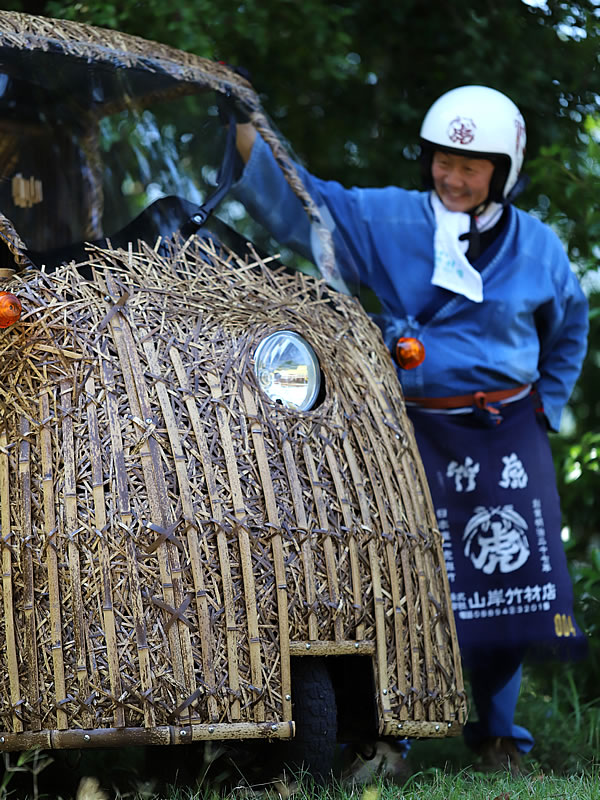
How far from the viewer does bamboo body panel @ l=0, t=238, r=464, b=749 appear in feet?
8.53

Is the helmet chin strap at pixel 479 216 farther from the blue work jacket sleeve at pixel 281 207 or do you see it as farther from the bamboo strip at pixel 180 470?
the bamboo strip at pixel 180 470

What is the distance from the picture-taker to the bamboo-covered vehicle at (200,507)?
2.61 metres

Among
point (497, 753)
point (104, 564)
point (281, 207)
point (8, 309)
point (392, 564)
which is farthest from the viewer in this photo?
point (497, 753)

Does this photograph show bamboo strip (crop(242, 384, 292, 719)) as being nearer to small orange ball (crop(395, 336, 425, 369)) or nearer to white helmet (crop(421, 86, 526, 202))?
small orange ball (crop(395, 336, 425, 369))

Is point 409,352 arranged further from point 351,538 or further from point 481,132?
point 481,132

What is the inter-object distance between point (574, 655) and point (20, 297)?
2.42 metres

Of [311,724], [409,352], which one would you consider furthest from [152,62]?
[311,724]

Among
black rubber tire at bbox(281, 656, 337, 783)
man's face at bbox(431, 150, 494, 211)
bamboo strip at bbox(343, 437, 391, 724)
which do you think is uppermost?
man's face at bbox(431, 150, 494, 211)

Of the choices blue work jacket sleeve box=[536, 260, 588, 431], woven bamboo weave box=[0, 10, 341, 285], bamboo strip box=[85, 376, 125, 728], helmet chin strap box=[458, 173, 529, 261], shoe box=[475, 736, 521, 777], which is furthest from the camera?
blue work jacket sleeve box=[536, 260, 588, 431]

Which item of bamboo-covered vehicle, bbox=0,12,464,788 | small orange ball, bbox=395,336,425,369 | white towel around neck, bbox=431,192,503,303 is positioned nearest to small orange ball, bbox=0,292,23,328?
bamboo-covered vehicle, bbox=0,12,464,788

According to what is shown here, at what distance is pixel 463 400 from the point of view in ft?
13.8

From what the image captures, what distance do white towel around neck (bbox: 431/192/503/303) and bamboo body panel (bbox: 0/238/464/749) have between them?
1.17 m

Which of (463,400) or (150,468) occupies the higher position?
(463,400)

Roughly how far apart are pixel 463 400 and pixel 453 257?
0.51 metres
